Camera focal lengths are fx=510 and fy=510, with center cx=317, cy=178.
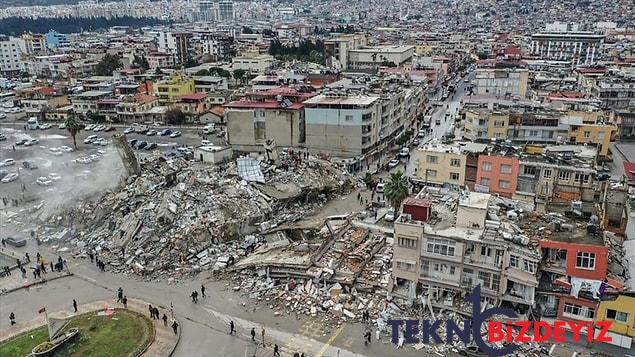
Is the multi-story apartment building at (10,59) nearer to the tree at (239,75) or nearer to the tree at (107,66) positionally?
the tree at (107,66)

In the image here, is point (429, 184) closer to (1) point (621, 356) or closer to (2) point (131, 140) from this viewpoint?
(1) point (621, 356)

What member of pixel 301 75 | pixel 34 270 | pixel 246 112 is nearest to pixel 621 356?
pixel 34 270

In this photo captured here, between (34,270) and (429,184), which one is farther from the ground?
(429,184)

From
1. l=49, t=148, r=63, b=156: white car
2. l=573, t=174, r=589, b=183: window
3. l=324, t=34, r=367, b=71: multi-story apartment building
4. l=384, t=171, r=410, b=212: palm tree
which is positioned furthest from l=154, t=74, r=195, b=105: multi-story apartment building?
l=573, t=174, r=589, b=183: window

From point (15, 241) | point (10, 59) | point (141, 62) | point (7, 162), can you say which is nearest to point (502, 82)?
point (15, 241)

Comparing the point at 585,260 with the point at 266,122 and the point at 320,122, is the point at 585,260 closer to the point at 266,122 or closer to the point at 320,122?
the point at 320,122

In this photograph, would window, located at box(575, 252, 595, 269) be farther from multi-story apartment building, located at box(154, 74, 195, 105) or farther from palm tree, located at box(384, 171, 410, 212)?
multi-story apartment building, located at box(154, 74, 195, 105)
